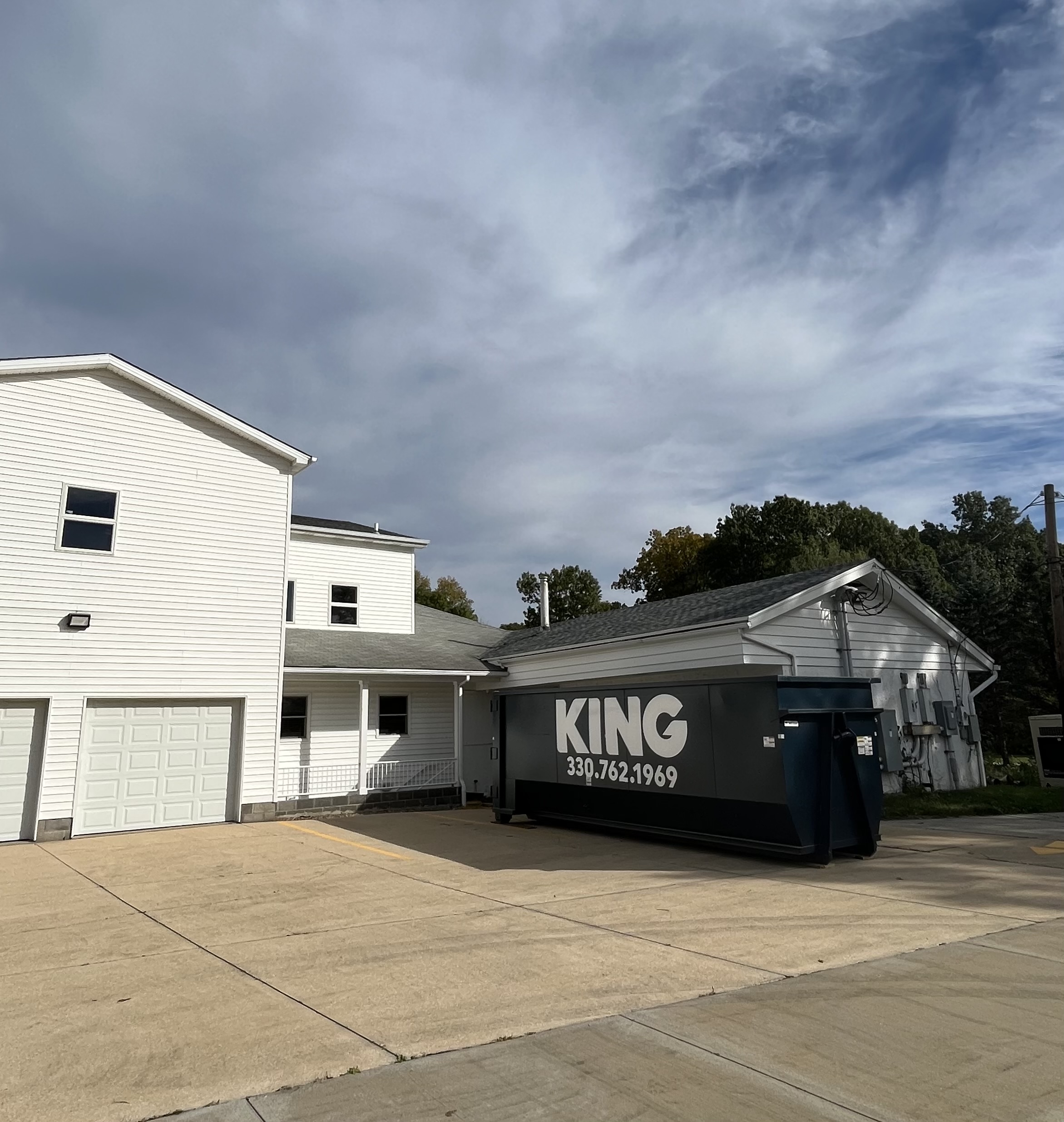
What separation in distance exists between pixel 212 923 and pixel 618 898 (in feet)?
12.3

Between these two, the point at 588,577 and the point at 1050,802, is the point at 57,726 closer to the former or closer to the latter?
the point at 1050,802

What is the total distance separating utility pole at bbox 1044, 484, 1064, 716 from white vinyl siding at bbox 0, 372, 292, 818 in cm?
1547

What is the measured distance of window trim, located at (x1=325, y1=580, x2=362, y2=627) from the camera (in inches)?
767

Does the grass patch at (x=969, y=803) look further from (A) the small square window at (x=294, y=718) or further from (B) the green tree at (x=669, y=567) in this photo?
(B) the green tree at (x=669, y=567)

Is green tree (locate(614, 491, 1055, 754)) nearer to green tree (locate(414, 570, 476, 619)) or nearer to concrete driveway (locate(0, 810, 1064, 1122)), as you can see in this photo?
green tree (locate(414, 570, 476, 619))

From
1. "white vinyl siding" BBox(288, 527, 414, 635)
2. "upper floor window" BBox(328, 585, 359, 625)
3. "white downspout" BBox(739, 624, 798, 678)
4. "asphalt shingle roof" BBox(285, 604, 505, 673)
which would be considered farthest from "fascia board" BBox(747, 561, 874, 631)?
"upper floor window" BBox(328, 585, 359, 625)

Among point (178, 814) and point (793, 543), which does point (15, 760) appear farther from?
point (793, 543)

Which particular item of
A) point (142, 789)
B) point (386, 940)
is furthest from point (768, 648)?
point (142, 789)

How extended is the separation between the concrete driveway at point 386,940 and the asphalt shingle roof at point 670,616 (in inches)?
196

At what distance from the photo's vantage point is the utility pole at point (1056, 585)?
16.1 metres

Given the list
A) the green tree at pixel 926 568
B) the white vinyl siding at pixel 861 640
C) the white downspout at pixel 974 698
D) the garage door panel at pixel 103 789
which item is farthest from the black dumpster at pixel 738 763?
the green tree at pixel 926 568

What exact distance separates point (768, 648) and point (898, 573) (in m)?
29.1

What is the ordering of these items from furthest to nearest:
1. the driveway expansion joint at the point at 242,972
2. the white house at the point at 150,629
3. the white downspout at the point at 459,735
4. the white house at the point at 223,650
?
the white downspout at the point at 459,735, the white house at the point at 223,650, the white house at the point at 150,629, the driveway expansion joint at the point at 242,972

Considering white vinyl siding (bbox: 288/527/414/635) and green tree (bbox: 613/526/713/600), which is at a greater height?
green tree (bbox: 613/526/713/600)
